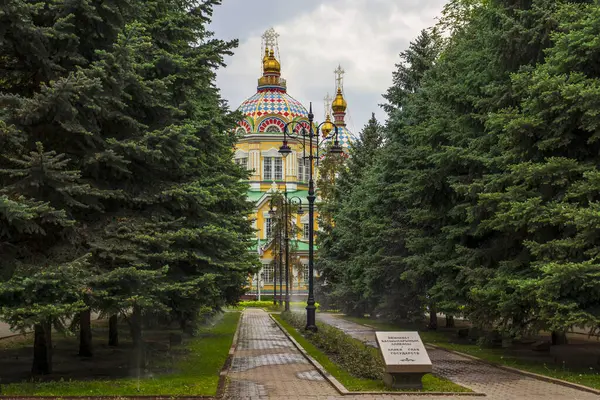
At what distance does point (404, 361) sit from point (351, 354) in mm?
Answer: 3440

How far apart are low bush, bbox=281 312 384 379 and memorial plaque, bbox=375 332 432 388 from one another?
0.82 metres

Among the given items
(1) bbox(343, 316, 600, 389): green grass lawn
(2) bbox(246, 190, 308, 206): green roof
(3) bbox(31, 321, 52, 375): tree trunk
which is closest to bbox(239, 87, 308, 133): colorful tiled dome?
(2) bbox(246, 190, 308, 206): green roof

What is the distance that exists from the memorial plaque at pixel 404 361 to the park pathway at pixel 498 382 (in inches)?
41.0

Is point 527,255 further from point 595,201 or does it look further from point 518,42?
point 518,42

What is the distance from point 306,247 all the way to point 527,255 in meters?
54.8

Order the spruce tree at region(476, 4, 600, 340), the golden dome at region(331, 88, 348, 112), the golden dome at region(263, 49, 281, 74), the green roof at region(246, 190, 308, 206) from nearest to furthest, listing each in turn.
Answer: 1. the spruce tree at region(476, 4, 600, 340)
2. the green roof at region(246, 190, 308, 206)
3. the golden dome at region(263, 49, 281, 74)
4. the golden dome at region(331, 88, 348, 112)

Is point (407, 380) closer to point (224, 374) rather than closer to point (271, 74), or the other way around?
point (224, 374)

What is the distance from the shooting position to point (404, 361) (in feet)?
37.7

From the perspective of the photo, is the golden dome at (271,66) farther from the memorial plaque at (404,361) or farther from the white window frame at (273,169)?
the memorial plaque at (404,361)

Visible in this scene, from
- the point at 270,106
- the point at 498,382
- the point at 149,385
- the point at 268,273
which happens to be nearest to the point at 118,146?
the point at 149,385

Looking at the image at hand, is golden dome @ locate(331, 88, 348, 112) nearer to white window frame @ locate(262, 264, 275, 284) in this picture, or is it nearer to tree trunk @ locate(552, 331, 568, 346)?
white window frame @ locate(262, 264, 275, 284)

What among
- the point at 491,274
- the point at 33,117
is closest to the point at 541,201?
the point at 491,274

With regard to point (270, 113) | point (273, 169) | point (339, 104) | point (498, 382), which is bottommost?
point (498, 382)

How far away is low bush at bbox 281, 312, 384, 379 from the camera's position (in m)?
12.8
